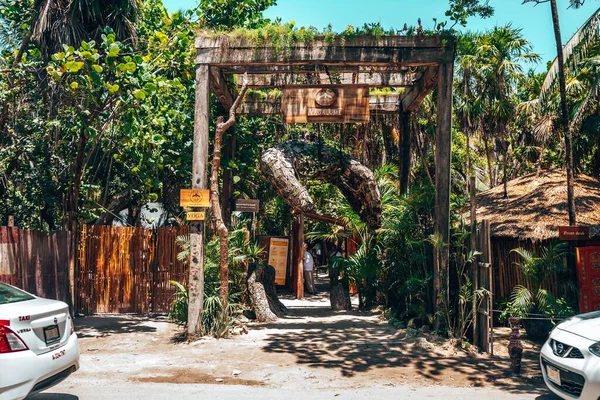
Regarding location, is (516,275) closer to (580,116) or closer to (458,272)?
(458,272)

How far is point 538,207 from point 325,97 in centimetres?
621

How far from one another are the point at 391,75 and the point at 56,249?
27.7ft

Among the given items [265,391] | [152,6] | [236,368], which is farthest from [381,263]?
[152,6]

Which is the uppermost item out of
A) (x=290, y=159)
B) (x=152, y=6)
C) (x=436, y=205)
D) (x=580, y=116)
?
(x=152, y=6)

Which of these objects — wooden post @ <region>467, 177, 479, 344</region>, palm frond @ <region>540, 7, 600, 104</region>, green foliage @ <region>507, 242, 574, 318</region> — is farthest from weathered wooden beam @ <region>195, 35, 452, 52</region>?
green foliage @ <region>507, 242, 574, 318</region>

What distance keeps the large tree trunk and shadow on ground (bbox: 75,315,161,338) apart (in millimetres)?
4079

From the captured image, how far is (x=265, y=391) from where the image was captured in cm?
733

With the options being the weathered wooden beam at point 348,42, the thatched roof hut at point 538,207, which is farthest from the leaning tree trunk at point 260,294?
the thatched roof hut at point 538,207

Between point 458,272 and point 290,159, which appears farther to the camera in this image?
point 290,159

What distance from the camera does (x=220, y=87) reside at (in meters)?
12.0

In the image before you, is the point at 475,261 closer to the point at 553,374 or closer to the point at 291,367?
the point at 553,374

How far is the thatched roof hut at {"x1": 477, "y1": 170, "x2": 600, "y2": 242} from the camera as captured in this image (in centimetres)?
1264

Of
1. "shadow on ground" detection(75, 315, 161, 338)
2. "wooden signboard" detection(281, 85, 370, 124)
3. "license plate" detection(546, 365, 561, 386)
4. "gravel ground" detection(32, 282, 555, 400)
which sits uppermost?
"wooden signboard" detection(281, 85, 370, 124)

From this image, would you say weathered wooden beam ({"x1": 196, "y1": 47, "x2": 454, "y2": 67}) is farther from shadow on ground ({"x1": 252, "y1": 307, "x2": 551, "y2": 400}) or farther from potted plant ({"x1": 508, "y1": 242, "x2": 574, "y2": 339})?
shadow on ground ({"x1": 252, "y1": 307, "x2": 551, "y2": 400})
